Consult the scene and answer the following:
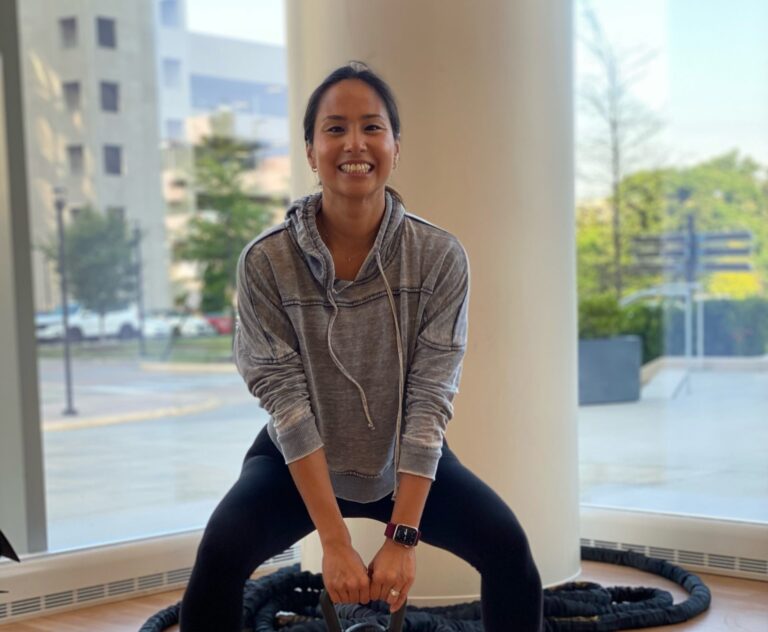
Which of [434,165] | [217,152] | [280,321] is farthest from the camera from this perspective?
[217,152]

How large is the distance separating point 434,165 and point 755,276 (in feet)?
4.11

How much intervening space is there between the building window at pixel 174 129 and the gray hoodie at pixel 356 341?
1.93 metres

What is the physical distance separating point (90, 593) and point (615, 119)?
217 centimetres

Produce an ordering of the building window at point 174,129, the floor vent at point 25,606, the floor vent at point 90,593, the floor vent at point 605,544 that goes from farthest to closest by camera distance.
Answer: the building window at point 174,129 < the floor vent at point 605,544 < the floor vent at point 90,593 < the floor vent at point 25,606

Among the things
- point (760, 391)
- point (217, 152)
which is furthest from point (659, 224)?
point (217, 152)

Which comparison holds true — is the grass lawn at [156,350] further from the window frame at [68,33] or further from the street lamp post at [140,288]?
the window frame at [68,33]

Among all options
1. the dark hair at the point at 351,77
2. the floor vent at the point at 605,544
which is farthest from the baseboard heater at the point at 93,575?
the dark hair at the point at 351,77

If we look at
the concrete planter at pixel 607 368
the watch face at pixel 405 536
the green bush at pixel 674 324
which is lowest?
the watch face at pixel 405 536

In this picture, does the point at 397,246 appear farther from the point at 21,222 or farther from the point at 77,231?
the point at 77,231

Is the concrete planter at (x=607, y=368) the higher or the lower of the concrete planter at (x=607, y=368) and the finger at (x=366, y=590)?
the higher

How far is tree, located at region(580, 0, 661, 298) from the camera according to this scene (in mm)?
3611

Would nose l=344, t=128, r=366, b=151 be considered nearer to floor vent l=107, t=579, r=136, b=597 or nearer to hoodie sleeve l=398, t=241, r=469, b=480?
hoodie sleeve l=398, t=241, r=469, b=480

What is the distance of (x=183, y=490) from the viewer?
3.58 m

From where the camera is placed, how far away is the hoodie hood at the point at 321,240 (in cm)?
199
